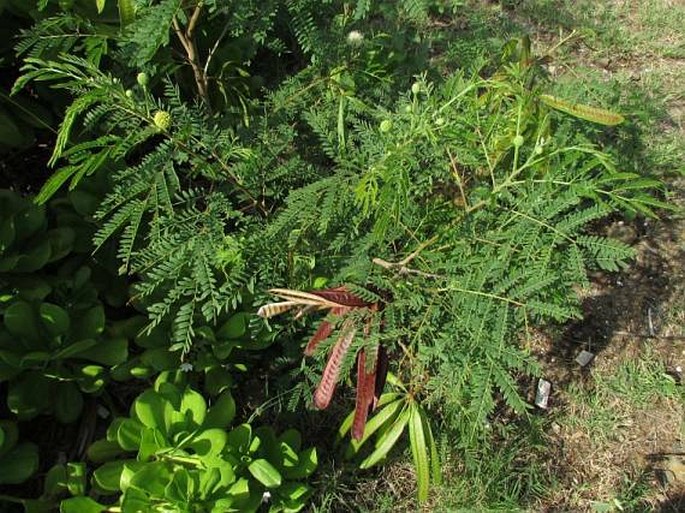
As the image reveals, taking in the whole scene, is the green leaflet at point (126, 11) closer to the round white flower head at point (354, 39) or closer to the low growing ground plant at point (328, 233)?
the low growing ground plant at point (328, 233)

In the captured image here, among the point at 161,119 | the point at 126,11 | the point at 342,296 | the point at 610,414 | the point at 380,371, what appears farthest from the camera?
the point at 610,414

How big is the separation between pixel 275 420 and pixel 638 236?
1.64 metres

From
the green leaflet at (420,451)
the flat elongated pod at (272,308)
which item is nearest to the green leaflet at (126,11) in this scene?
the flat elongated pod at (272,308)

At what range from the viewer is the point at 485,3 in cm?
353

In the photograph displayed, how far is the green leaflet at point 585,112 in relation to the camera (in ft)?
6.34

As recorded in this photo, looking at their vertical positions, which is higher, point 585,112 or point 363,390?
point 585,112

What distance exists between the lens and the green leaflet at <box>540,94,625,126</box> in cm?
193

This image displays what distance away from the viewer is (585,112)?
6.50 feet

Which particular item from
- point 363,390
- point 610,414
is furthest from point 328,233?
point 610,414

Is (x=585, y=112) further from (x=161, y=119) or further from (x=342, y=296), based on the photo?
(x=161, y=119)

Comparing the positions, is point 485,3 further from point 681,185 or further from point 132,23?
point 132,23

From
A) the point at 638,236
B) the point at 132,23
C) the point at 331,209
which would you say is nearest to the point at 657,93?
the point at 638,236

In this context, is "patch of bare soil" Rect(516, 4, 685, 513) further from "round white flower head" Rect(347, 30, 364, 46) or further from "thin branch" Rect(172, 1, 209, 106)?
"thin branch" Rect(172, 1, 209, 106)

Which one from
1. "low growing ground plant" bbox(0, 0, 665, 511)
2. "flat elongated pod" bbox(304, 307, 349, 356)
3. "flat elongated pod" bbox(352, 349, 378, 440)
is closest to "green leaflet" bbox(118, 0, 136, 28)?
"low growing ground plant" bbox(0, 0, 665, 511)
